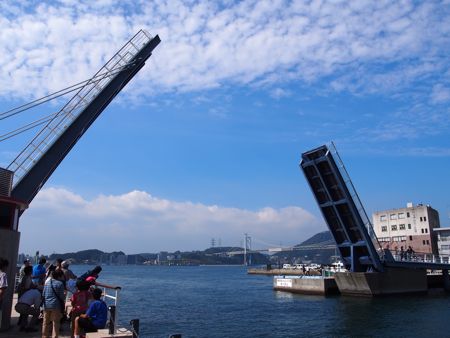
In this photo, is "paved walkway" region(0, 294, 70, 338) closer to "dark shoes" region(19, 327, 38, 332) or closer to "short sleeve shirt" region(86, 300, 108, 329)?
"dark shoes" region(19, 327, 38, 332)

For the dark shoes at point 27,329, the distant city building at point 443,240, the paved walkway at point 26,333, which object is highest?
the distant city building at point 443,240

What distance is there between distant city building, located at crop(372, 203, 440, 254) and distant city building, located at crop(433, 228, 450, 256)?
687 mm

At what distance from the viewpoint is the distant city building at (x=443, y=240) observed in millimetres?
63469

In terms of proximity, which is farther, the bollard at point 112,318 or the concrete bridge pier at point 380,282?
the concrete bridge pier at point 380,282

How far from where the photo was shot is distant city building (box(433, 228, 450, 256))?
63.5 m

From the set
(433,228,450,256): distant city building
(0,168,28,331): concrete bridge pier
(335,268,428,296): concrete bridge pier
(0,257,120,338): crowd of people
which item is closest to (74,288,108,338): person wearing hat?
(0,257,120,338): crowd of people

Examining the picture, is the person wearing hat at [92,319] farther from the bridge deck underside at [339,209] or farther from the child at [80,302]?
the bridge deck underside at [339,209]

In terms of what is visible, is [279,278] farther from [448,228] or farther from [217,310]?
[448,228]

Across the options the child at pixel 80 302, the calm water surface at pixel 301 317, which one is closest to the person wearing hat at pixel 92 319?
the child at pixel 80 302

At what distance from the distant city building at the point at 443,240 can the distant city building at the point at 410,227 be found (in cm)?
69

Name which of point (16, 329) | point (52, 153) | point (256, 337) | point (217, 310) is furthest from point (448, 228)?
point (16, 329)

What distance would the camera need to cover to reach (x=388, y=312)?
77.9ft

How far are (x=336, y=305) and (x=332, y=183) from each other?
7.71 meters

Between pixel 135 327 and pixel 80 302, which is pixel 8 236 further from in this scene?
pixel 135 327
